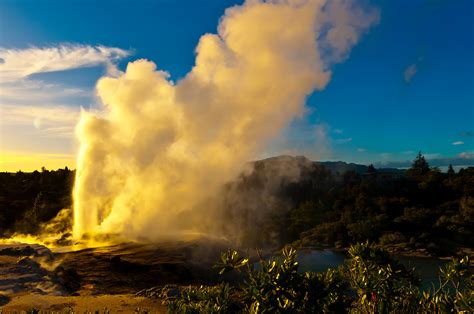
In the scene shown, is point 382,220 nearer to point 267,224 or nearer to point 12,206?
point 267,224

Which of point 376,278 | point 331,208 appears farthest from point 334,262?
point 376,278

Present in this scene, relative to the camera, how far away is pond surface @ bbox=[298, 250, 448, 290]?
1633 inches

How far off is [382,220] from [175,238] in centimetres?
3477

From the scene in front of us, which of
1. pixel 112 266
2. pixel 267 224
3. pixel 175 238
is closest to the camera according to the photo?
pixel 112 266

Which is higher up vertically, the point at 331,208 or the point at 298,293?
the point at 331,208

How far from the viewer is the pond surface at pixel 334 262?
41481 mm

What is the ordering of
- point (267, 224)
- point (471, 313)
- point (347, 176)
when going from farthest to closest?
point (347, 176)
point (267, 224)
point (471, 313)

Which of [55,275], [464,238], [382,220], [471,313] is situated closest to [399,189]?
[382,220]

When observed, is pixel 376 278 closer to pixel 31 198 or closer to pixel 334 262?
pixel 334 262

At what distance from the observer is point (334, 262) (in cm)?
4828

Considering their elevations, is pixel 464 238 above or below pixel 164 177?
below

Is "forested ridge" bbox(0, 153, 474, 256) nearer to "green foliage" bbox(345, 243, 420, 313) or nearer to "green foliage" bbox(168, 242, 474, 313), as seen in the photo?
"green foliage" bbox(345, 243, 420, 313)

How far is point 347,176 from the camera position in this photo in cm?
9050

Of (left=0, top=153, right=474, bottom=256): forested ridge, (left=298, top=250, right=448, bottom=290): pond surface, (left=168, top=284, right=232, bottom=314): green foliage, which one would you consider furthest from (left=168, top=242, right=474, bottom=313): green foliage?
(left=0, top=153, right=474, bottom=256): forested ridge
